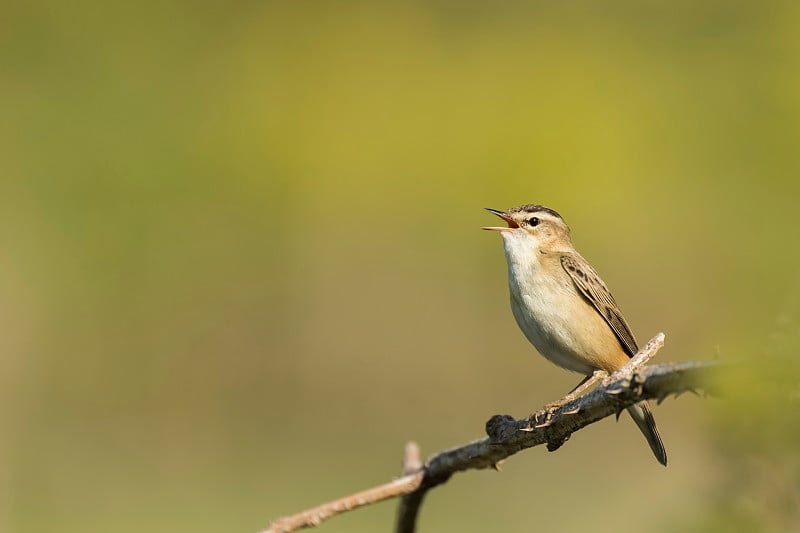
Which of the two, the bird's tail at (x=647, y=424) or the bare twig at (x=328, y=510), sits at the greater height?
the bare twig at (x=328, y=510)

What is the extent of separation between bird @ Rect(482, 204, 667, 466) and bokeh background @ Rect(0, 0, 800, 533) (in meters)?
2.20

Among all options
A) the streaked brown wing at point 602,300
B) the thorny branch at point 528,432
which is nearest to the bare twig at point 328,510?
the thorny branch at point 528,432

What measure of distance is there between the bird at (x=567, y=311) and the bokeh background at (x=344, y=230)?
220 cm

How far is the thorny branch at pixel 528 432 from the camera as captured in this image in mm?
1650

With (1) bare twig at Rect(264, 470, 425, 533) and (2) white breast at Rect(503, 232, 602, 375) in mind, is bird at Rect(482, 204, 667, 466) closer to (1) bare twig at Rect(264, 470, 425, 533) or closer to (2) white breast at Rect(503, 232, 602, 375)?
(2) white breast at Rect(503, 232, 602, 375)

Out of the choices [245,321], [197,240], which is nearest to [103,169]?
[197,240]

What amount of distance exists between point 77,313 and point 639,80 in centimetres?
846

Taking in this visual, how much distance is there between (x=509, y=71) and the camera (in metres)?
14.7

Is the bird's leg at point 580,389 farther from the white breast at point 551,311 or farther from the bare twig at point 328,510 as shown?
the bare twig at point 328,510

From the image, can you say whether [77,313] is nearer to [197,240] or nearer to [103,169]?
[197,240]

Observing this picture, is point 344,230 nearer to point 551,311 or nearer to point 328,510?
point 551,311

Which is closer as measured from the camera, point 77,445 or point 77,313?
point 77,445

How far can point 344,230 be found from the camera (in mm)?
11781

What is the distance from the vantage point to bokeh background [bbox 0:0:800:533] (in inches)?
313
